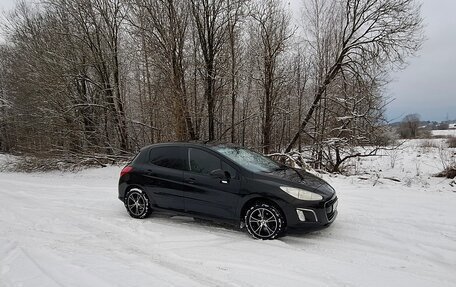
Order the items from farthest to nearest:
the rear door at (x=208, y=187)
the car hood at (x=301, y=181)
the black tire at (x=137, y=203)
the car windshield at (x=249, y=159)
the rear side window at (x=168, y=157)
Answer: the black tire at (x=137, y=203) < the rear side window at (x=168, y=157) < the car windshield at (x=249, y=159) < the rear door at (x=208, y=187) < the car hood at (x=301, y=181)

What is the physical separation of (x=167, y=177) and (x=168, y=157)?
16.2 inches

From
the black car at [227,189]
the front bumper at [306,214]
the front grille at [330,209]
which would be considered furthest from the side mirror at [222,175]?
the front grille at [330,209]

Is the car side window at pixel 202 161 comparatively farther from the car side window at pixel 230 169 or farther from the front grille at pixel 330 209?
the front grille at pixel 330 209

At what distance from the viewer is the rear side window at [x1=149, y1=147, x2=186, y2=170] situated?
6103 mm

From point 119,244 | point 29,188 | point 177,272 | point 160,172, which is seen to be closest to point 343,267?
point 177,272

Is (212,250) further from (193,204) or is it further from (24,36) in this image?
(24,36)

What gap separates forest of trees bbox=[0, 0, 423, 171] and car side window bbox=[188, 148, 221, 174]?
8.26m

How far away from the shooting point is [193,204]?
578 centimetres

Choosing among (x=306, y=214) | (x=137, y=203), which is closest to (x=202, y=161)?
(x=137, y=203)

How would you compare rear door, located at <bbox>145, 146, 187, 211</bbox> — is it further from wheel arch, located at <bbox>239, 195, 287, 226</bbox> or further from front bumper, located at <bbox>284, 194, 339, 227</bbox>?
front bumper, located at <bbox>284, 194, 339, 227</bbox>

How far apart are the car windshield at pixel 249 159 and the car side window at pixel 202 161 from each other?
21 centimetres

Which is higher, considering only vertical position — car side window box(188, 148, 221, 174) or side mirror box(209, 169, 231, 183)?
car side window box(188, 148, 221, 174)

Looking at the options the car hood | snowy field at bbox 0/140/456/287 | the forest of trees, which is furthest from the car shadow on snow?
the forest of trees

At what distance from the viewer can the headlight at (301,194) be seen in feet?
16.5
